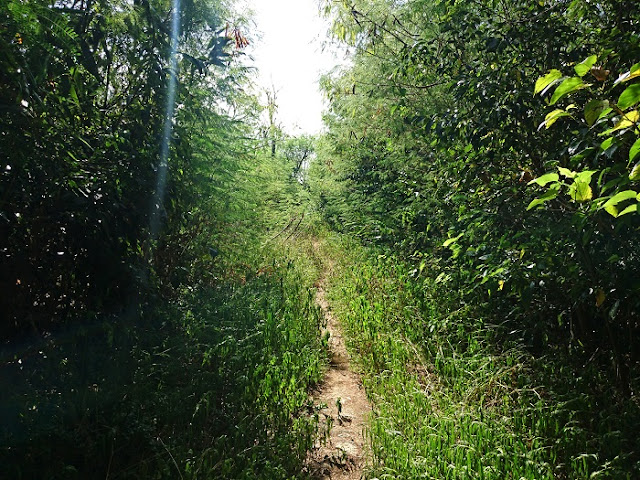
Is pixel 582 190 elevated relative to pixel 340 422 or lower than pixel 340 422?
elevated

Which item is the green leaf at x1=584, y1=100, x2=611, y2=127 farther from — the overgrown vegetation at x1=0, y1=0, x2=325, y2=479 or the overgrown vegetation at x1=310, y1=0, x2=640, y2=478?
the overgrown vegetation at x1=0, y1=0, x2=325, y2=479

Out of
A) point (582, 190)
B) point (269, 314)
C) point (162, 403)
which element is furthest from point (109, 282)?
point (582, 190)

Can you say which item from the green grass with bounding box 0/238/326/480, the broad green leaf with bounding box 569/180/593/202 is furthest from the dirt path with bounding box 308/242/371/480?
the broad green leaf with bounding box 569/180/593/202

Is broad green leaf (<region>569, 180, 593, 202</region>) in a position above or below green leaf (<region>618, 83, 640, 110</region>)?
below

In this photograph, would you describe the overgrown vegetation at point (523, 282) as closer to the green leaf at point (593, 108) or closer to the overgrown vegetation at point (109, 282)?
the green leaf at point (593, 108)

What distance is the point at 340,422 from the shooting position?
3.33 m

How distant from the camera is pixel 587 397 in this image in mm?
2934

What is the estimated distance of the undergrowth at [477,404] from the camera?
2.49 metres

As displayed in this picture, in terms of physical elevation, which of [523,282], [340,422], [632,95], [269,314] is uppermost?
[632,95]

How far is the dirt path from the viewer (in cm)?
277

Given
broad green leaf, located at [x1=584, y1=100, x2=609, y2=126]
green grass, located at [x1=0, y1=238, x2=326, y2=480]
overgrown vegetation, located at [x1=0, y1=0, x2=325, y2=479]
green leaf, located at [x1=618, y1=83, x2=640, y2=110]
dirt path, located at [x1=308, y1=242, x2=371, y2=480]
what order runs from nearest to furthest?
green leaf, located at [x1=618, y1=83, x2=640, y2=110] → broad green leaf, located at [x1=584, y1=100, x2=609, y2=126] → overgrown vegetation, located at [x1=0, y1=0, x2=325, y2=479] → green grass, located at [x1=0, y1=238, x2=326, y2=480] → dirt path, located at [x1=308, y1=242, x2=371, y2=480]

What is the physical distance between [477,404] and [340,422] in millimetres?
1074

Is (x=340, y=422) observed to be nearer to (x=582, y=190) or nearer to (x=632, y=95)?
(x=582, y=190)

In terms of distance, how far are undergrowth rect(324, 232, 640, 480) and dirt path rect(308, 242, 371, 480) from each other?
0.14 m
